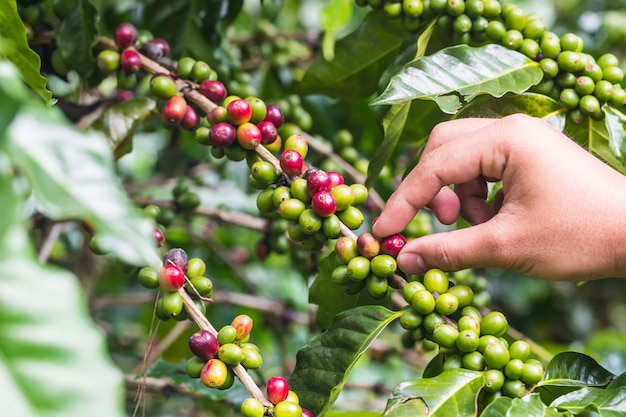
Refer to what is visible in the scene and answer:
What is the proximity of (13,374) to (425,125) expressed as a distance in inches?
46.0

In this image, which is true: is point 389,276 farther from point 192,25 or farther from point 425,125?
point 192,25

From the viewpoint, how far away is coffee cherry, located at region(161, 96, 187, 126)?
1316 mm

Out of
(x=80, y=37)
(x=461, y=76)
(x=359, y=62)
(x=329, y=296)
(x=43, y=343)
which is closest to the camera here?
(x=43, y=343)

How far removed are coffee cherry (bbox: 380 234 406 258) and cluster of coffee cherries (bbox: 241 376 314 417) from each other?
0.98 ft

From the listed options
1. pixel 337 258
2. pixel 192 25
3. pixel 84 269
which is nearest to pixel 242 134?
pixel 337 258

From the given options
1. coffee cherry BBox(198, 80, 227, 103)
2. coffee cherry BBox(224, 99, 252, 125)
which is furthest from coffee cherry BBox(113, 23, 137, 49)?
coffee cherry BBox(224, 99, 252, 125)

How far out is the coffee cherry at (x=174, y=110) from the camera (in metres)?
1.32

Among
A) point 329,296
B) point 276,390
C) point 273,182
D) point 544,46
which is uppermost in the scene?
point 544,46

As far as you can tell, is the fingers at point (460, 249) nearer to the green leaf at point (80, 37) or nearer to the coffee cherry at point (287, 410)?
the coffee cherry at point (287, 410)

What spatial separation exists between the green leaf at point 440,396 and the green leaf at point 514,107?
542mm

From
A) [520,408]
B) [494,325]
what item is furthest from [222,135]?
[520,408]

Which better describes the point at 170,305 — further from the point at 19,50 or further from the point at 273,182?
the point at 19,50

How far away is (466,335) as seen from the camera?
103 centimetres

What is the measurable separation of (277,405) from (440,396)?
0.24 metres
